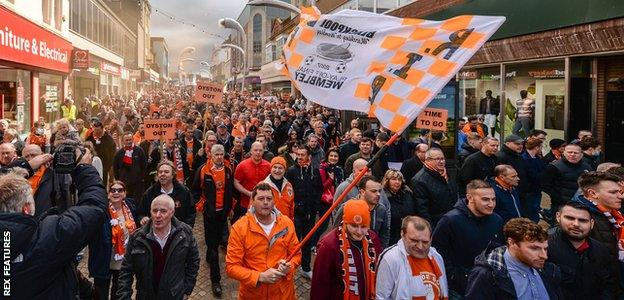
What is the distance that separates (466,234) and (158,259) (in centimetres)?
272

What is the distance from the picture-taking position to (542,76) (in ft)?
41.6

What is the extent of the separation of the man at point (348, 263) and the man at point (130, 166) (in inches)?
202

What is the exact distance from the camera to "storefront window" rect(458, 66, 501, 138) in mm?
14461

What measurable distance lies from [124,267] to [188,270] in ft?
1.76

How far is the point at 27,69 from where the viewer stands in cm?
1552

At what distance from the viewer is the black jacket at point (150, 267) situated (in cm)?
382

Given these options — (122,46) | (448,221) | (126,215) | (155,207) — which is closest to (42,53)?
(126,215)

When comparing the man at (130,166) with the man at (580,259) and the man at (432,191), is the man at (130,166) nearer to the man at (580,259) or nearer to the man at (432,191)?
the man at (432,191)

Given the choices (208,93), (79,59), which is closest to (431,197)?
(208,93)

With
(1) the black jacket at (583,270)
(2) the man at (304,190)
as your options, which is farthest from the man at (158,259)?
(1) the black jacket at (583,270)

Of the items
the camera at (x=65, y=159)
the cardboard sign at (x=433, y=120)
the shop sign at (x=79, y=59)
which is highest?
the shop sign at (x=79, y=59)

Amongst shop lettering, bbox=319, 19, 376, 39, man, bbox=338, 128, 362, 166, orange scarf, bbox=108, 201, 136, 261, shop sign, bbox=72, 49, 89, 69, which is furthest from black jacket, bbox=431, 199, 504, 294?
shop sign, bbox=72, 49, 89, 69

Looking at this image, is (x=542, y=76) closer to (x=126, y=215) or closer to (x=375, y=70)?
(x=375, y=70)

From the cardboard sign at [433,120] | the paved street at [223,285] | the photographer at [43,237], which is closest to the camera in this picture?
the photographer at [43,237]
